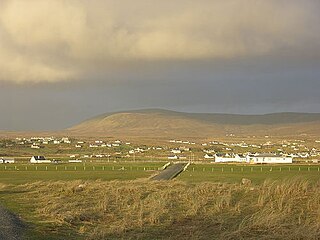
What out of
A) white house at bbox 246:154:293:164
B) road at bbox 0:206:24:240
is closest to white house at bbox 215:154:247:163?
white house at bbox 246:154:293:164

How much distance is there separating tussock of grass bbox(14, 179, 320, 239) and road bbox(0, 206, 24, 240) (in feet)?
5.73

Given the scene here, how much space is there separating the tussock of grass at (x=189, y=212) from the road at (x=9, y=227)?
1.75 meters

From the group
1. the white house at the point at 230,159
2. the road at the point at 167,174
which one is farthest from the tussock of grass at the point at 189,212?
the white house at the point at 230,159

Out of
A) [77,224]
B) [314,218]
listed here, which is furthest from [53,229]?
[314,218]

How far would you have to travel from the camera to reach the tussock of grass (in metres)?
19.4

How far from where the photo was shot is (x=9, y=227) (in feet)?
65.3

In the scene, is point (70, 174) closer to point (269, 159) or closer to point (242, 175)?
point (242, 175)

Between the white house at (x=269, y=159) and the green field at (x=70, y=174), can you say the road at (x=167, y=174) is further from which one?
the white house at (x=269, y=159)

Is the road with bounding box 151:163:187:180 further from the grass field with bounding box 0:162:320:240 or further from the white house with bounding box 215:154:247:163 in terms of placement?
the white house with bounding box 215:154:247:163

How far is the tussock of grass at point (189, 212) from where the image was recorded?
19422mm

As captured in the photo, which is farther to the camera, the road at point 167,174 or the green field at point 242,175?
the road at point 167,174

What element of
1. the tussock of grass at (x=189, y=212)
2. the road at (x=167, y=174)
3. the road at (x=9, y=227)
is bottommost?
the road at (x=167, y=174)

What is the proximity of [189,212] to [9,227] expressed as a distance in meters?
9.18

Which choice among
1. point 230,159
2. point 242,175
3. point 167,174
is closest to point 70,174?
point 167,174
